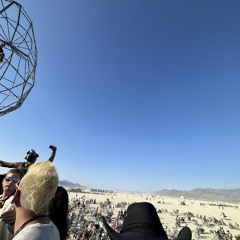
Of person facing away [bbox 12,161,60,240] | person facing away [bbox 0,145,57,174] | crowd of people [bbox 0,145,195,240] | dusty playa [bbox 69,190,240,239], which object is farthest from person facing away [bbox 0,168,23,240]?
dusty playa [bbox 69,190,240,239]

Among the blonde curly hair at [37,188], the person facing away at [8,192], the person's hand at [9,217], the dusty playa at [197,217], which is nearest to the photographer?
the blonde curly hair at [37,188]

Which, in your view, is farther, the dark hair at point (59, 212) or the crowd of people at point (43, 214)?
the dark hair at point (59, 212)

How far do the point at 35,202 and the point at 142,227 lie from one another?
0.98 metres

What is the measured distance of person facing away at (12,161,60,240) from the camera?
1175mm

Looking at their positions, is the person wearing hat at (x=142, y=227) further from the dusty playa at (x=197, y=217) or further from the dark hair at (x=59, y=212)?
the dusty playa at (x=197, y=217)

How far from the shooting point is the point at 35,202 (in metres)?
1.22

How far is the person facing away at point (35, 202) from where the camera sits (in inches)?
46.3

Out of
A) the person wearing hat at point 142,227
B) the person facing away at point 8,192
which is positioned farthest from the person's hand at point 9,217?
the person wearing hat at point 142,227

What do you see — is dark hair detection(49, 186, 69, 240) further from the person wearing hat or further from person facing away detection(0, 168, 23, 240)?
the person wearing hat

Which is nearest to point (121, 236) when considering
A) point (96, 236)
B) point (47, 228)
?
point (47, 228)

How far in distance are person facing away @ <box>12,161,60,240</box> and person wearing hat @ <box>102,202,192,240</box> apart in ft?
1.83

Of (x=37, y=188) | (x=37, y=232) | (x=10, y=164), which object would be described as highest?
(x=10, y=164)

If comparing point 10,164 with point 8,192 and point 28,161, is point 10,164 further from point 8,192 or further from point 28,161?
point 8,192

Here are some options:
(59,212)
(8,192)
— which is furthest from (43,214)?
(8,192)
